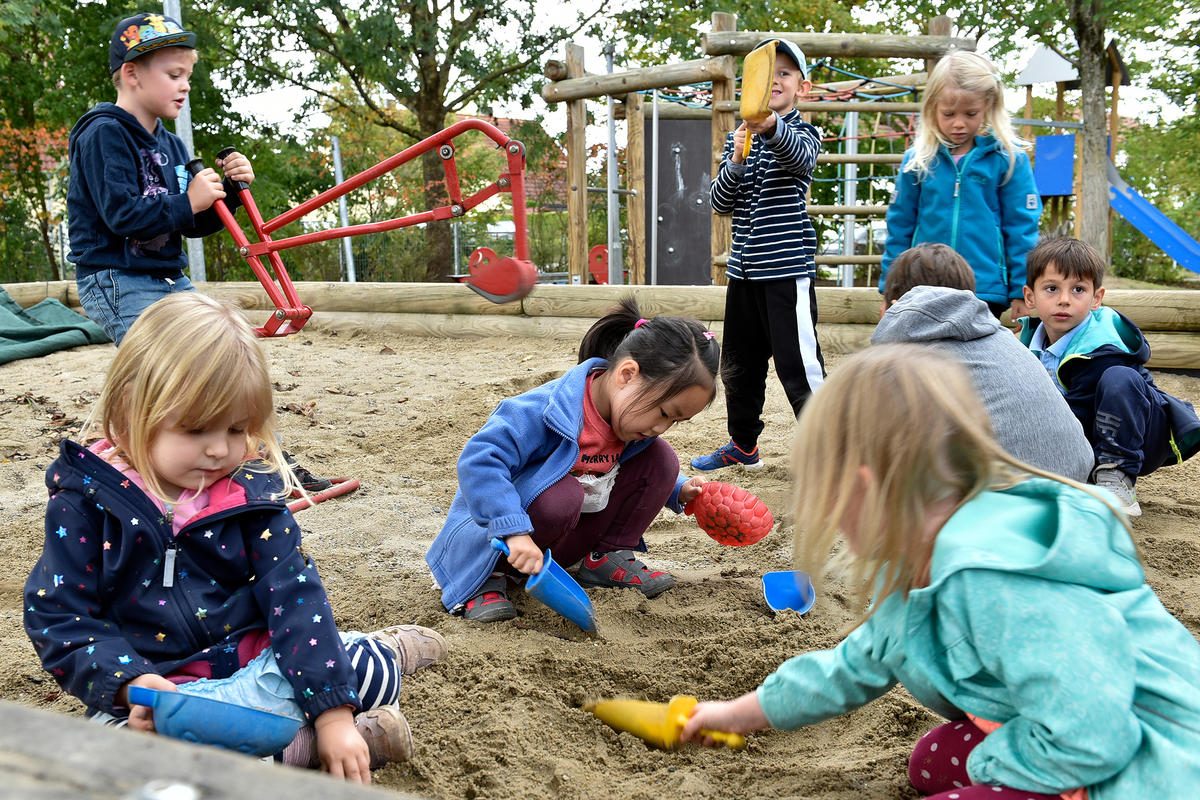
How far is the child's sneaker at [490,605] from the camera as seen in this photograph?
211cm

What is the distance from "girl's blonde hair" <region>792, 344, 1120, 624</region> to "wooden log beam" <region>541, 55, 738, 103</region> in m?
5.75

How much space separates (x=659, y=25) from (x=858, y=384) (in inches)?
452

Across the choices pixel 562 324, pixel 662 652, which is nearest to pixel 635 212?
pixel 562 324

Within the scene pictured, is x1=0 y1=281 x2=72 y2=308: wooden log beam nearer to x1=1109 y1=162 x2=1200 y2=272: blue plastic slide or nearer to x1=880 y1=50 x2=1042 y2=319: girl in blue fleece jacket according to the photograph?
x1=880 y1=50 x2=1042 y2=319: girl in blue fleece jacket

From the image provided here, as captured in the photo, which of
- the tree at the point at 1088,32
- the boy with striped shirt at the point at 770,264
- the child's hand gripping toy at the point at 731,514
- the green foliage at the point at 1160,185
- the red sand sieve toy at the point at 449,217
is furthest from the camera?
the green foliage at the point at 1160,185

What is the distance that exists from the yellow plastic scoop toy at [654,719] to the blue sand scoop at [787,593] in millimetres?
579

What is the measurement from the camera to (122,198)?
2.66m

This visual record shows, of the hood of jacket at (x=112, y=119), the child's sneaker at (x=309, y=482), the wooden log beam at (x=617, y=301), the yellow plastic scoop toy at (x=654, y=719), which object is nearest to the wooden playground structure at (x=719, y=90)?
the wooden log beam at (x=617, y=301)

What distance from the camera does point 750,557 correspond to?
104 inches

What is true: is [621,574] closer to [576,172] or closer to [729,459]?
[729,459]

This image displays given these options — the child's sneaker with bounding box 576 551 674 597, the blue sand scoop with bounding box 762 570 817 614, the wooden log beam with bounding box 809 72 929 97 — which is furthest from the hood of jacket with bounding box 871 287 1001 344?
the wooden log beam with bounding box 809 72 929 97

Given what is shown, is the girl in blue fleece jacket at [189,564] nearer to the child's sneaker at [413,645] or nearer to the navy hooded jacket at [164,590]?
the navy hooded jacket at [164,590]

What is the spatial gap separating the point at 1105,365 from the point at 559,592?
180 centimetres

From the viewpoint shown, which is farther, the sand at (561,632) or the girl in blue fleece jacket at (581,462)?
the girl in blue fleece jacket at (581,462)
